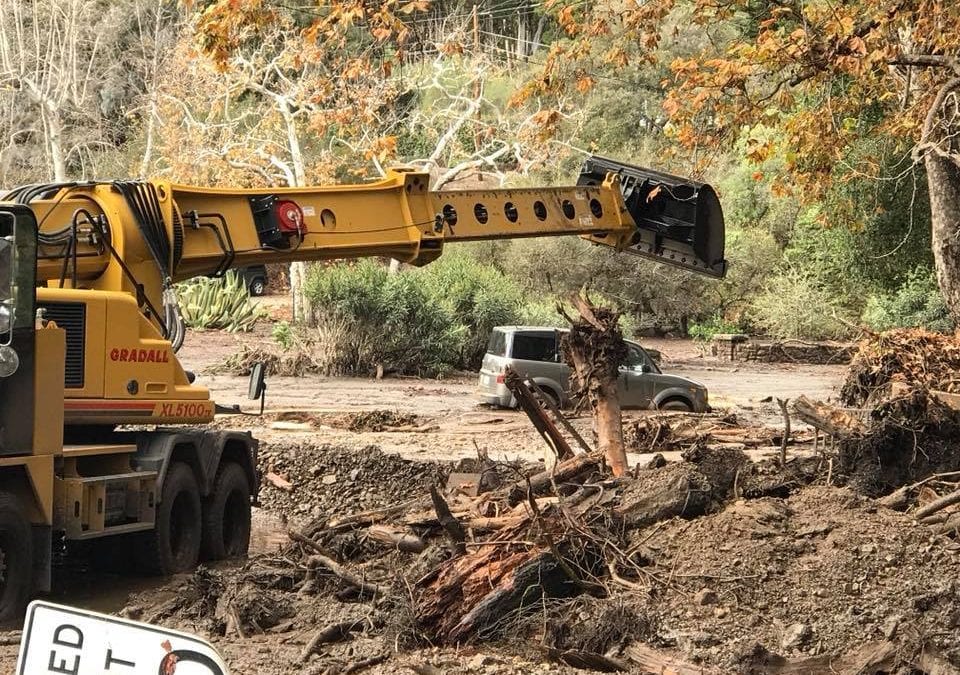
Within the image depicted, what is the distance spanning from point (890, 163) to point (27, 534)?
2352cm

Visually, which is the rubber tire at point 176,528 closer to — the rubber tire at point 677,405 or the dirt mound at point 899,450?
the dirt mound at point 899,450

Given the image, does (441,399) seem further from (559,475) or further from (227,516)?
(559,475)

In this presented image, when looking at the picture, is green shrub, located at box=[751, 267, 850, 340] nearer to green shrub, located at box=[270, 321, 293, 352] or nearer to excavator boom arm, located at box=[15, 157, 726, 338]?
green shrub, located at box=[270, 321, 293, 352]

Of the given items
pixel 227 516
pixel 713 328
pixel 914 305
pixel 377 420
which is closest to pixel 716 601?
pixel 227 516

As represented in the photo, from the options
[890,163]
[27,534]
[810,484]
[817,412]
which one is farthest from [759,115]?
[890,163]

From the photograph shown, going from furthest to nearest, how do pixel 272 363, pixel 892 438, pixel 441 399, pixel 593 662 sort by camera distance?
pixel 272 363 → pixel 441 399 → pixel 892 438 → pixel 593 662

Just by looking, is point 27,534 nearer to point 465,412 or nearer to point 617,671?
point 617,671

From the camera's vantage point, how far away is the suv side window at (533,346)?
84.0ft

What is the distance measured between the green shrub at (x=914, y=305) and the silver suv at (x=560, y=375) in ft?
31.3

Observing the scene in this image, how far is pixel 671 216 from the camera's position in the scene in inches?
574

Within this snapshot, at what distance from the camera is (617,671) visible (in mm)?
8344

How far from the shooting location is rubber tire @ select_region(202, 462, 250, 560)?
13.2m

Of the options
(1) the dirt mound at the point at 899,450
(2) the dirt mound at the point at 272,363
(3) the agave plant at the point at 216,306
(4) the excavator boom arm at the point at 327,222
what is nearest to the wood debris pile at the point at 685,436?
(4) the excavator boom arm at the point at 327,222

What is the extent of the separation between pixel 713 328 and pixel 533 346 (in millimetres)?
19888
